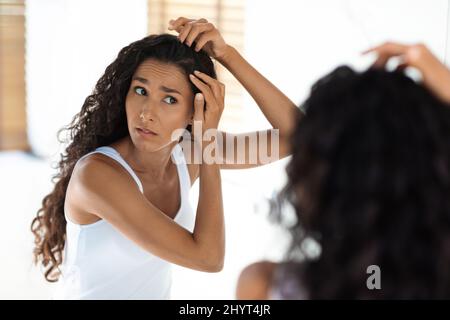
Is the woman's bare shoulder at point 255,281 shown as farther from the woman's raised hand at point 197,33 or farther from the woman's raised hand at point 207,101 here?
the woman's raised hand at point 197,33

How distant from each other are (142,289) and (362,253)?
0.93 metres

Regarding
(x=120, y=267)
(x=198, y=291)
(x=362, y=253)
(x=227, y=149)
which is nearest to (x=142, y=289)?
(x=120, y=267)

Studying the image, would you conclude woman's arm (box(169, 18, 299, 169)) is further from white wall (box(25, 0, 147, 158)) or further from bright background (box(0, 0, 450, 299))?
white wall (box(25, 0, 147, 158))

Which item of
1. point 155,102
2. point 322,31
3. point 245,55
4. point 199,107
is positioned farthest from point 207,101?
point 245,55

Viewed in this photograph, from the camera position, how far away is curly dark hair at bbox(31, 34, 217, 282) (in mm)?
1700

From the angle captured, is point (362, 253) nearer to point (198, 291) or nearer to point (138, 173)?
point (138, 173)

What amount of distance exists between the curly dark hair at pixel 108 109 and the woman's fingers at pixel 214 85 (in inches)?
1.5

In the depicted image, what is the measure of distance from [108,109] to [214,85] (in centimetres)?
31

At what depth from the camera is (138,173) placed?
5.78 ft

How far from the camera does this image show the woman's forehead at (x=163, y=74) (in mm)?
1659

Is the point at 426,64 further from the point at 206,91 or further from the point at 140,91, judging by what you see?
the point at 140,91

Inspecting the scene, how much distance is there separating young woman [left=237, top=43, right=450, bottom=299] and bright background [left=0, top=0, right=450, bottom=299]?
12 centimetres

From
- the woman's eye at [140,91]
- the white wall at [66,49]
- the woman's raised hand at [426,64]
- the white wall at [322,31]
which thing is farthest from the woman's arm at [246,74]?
the white wall at [66,49]

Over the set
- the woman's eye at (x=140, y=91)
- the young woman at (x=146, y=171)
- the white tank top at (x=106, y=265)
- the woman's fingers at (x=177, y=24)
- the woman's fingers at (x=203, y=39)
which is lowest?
the white tank top at (x=106, y=265)
